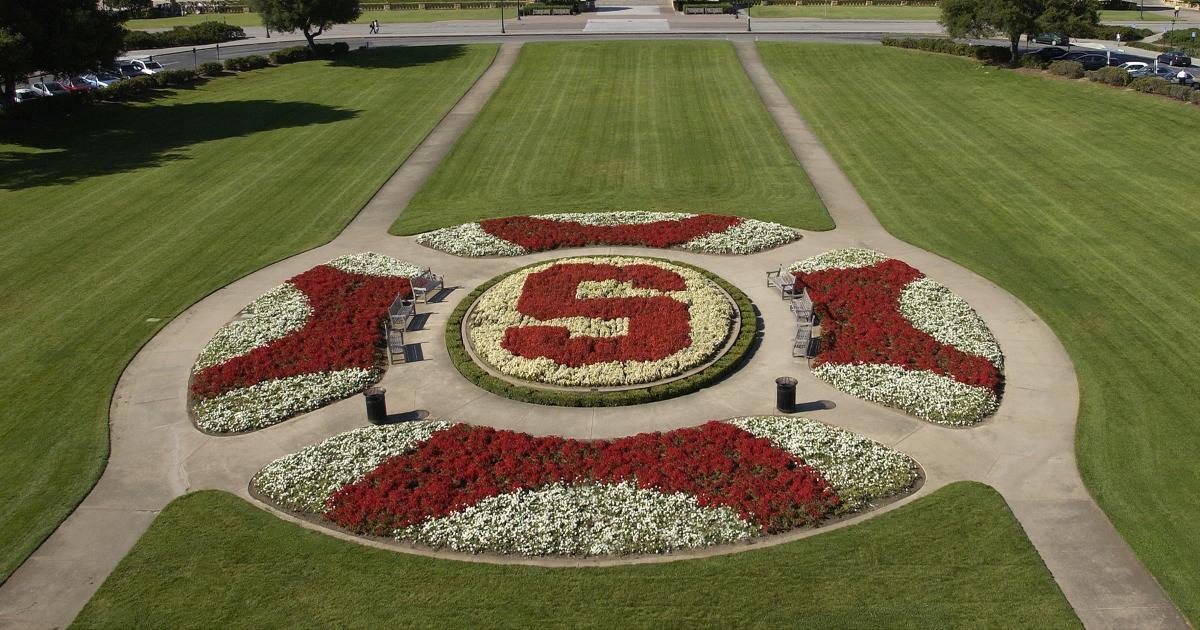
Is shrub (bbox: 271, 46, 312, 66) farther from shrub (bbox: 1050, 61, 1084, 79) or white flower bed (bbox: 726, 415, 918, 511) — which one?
white flower bed (bbox: 726, 415, 918, 511)

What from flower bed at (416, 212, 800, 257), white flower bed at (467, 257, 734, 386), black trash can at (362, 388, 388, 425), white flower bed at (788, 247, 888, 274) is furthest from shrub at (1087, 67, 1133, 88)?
black trash can at (362, 388, 388, 425)

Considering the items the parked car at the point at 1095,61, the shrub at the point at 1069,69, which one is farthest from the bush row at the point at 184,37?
the parked car at the point at 1095,61

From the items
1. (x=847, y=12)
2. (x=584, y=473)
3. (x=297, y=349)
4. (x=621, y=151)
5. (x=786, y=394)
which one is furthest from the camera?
(x=847, y=12)

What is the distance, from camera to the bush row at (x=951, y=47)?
205 ft

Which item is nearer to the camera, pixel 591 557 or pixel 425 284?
pixel 591 557

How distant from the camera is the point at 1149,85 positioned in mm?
50844

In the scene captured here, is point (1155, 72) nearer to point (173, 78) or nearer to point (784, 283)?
point (784, 283)

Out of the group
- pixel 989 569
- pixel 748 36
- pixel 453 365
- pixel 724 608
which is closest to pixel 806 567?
pixel 724 608

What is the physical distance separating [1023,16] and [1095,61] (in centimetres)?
714

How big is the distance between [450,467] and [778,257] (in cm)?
1680

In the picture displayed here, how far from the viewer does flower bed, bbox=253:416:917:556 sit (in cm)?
1791

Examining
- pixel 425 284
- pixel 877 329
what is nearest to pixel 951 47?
pixel 877 329

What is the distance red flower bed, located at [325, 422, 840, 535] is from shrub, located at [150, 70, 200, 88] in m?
51.0

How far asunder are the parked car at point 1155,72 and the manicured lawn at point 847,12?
106ft
